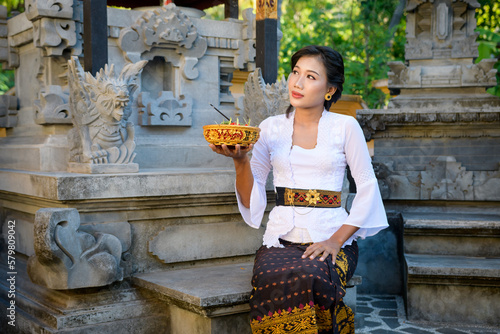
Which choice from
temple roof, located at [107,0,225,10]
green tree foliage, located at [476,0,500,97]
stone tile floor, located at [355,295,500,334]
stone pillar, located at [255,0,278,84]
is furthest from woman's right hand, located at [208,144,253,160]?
green tree foliage, located at [476,0,500,97]

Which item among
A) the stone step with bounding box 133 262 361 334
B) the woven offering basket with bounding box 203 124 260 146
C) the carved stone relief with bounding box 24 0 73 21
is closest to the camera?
the woven offering basket with bounding box 203 124 260 146

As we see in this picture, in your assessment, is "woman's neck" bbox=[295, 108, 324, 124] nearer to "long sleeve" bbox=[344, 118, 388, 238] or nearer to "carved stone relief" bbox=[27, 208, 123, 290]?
"long sleeve" bbox=[344, 118, 388, 238]

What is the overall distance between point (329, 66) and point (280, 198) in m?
0.74

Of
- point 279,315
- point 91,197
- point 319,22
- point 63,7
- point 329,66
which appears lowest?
point 279,315

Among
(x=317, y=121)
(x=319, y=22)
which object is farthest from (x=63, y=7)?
(x=319, y=22)

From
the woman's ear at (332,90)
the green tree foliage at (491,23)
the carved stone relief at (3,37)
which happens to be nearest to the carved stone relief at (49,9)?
the carved stone relief at (3,37)

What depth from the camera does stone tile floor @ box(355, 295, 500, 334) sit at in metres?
4.31

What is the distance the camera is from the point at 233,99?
5047mm

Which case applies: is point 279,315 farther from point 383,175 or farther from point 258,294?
point 383,175

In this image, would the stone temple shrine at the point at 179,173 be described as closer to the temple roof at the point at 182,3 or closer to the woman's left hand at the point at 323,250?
the temple roof at the point at 182,3

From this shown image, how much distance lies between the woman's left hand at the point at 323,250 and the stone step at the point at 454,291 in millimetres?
1675

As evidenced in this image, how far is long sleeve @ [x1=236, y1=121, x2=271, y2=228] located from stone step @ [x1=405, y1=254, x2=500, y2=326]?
1710 mm

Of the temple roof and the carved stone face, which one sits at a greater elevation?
the temple roof

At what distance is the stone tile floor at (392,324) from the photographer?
4.31 m
